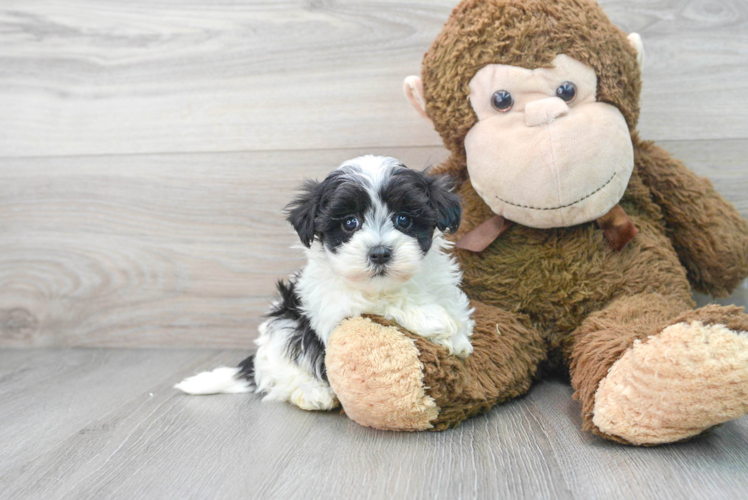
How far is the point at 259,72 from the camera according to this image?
186cm

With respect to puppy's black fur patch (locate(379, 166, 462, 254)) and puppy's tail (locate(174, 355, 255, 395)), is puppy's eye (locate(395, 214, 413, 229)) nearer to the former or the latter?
puppy's black fur patch (locate(379, 166, 462, 254))

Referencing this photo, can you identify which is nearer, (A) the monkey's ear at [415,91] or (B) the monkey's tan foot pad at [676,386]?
(B) the monkey's tan foot pad at [676,386]

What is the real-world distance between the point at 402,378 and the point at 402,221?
1.05 ft

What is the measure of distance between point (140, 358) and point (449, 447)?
121 centimetres

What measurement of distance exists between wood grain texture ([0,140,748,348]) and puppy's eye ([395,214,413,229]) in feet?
2.06

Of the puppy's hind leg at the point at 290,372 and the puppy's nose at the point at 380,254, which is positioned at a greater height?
the puppy's nose at the point at 380,254

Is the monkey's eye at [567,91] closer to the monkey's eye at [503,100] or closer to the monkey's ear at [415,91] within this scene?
the monkey's eye at [503,100]

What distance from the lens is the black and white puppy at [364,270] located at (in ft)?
3.87

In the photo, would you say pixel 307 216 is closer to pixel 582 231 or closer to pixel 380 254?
pixel 380 254

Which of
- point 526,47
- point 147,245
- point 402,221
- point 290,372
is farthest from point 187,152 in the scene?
point 526,47

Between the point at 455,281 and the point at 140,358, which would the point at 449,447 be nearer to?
the point at 455,281

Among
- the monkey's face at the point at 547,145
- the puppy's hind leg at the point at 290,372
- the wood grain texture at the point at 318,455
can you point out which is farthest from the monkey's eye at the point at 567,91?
the puppy's hind leg at the point at 290,372

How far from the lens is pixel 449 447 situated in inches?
45.3

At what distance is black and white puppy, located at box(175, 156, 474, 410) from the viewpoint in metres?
1.18
